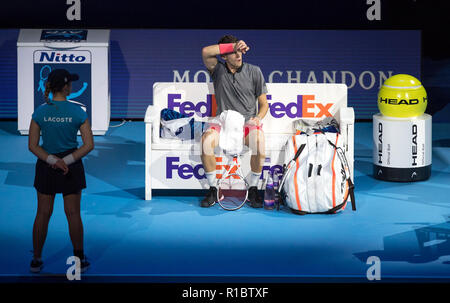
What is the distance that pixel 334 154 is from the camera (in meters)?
6.84

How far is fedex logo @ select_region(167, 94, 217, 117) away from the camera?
299 inches

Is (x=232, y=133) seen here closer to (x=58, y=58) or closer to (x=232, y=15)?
(x=58, y=58)

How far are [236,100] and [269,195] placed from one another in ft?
2.87

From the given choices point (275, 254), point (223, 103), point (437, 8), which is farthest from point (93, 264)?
point (437, 8)

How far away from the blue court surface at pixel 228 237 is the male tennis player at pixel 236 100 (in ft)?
0.98

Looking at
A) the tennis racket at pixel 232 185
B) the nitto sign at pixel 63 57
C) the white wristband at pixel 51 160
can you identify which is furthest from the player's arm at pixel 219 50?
the nitto sign at pixel 63 57

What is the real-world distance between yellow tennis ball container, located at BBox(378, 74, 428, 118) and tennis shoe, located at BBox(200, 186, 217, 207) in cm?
201

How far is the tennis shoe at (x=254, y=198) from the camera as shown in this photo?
7.00 meters

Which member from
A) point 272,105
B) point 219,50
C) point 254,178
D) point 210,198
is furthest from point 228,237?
point 272,105

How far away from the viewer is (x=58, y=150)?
5102mm
